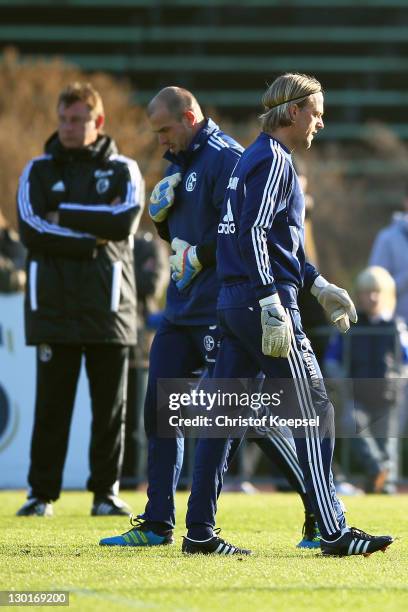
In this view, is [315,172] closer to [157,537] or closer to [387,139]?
[387,139]

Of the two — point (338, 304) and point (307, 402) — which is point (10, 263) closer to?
point (338, 304)

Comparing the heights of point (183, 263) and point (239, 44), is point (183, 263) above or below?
below

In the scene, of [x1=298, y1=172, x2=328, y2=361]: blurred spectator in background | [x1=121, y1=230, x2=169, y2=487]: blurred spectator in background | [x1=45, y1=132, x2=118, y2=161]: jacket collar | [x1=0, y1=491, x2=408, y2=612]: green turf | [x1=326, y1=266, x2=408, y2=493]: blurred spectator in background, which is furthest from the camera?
A: [x1=326, y1=266, x2=408, y2=493]: blurred spectator in background

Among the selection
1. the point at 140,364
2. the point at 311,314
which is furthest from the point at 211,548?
the point at 140,364

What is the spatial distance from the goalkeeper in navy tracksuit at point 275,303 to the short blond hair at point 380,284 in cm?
569

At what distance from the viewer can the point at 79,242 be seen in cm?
874

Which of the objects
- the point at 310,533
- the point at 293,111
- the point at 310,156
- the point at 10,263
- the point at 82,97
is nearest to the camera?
the point at 293,111

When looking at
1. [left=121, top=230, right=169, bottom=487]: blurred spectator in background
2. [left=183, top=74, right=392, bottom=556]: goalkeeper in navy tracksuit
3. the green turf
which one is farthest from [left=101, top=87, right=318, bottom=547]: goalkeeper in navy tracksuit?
[left=121, top=230, right=169, bottom=487]: blurred spectator in background

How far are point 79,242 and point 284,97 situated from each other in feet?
8.61

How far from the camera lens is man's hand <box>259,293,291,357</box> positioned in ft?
19.9

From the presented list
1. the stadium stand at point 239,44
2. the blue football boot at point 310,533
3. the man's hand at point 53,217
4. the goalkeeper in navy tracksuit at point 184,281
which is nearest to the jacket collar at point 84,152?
the man's hand at point 53,217

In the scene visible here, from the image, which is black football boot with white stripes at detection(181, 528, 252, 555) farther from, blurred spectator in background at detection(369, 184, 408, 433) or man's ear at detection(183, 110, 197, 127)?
blurred spectator in background at detection(369, 184, 408, 433)

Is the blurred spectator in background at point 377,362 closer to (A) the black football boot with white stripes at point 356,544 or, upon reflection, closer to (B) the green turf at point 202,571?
(B) the green turf at point 202,571

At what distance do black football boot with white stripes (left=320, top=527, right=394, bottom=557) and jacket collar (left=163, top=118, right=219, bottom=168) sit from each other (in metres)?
2.01
